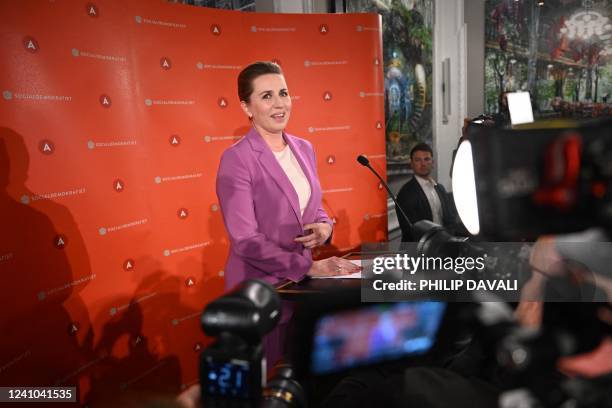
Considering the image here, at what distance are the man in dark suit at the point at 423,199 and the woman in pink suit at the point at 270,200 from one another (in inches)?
87.1

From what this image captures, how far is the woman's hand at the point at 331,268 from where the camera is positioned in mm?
2055

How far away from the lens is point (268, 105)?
223cm

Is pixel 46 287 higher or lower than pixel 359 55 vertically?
lower

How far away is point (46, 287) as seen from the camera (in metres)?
2.48

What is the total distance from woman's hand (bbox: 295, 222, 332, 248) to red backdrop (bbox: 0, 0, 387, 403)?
4.32ft

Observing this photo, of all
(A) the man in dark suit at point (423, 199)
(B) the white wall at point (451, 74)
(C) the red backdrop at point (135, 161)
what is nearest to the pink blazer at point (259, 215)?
(C) the red backdrop at point (135, 161)

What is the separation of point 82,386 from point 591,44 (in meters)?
7.77

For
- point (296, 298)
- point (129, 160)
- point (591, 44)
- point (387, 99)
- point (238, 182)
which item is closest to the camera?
point (296, 298)

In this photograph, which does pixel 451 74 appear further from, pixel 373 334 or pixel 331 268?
pixel 373 334

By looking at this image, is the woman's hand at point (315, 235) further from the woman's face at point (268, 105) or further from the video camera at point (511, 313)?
the video camera at point (511, 313)

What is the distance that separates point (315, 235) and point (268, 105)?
64 cm

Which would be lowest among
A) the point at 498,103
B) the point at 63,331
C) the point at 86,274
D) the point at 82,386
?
the point at 82,386

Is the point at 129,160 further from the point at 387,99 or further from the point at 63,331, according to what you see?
the point at 387,99

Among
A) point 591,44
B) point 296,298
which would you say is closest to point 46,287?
point 296,298
